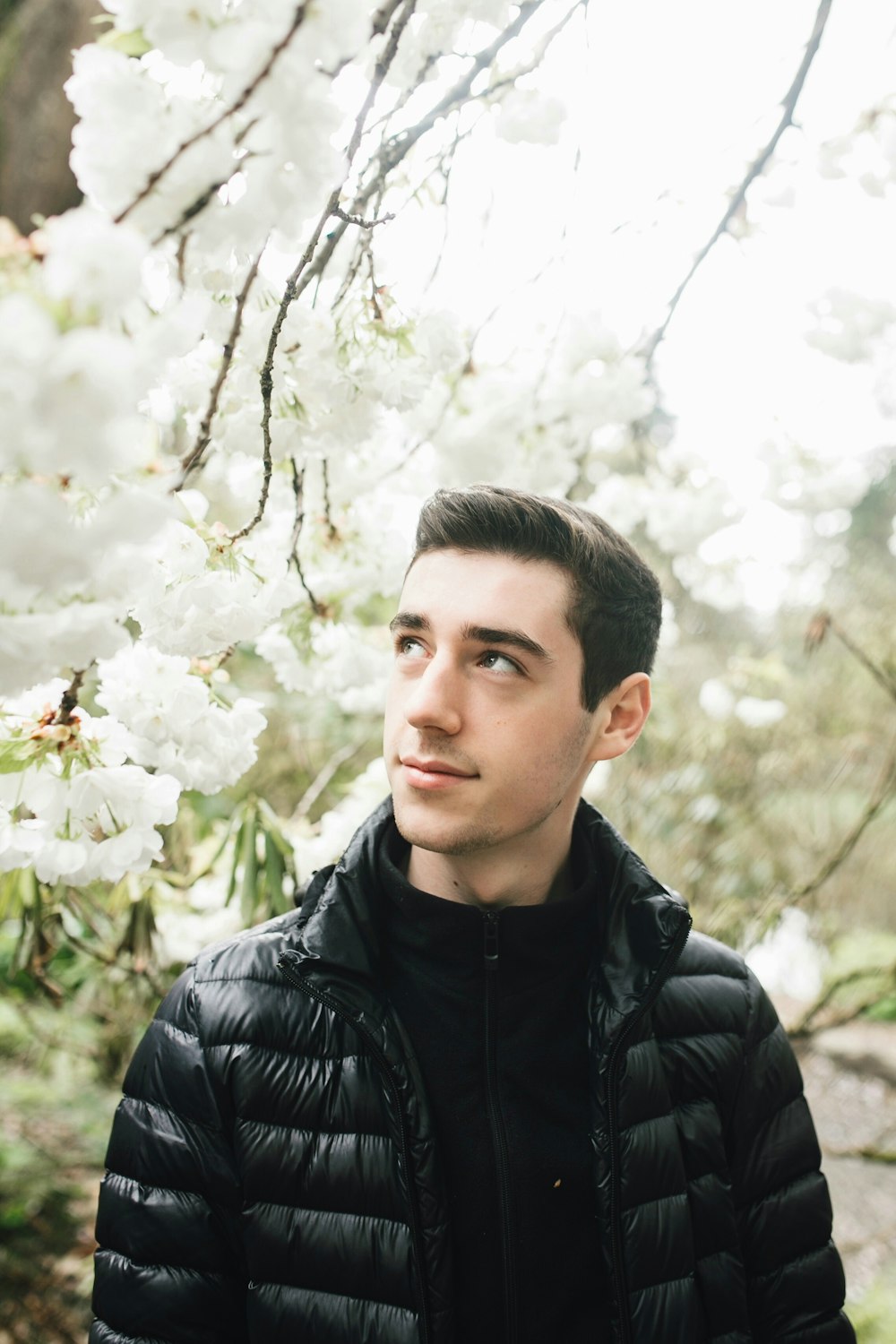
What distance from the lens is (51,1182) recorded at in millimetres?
3248

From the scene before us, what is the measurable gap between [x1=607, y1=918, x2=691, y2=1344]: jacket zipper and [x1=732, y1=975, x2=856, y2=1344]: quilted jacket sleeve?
9.2 inches

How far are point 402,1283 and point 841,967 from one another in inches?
216

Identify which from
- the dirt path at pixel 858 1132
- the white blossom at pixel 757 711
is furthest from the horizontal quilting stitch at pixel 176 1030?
the white blossom at pixel 757 711

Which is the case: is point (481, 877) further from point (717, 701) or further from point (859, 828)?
point (717, 701)

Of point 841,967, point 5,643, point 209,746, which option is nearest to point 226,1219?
point 209,746

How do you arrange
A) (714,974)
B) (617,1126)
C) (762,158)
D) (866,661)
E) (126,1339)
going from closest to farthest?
(126,1339), (617,1126), (714,974), (762,158), (866,661)

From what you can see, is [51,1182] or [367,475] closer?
[367,475]

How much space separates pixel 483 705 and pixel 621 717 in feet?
1.09

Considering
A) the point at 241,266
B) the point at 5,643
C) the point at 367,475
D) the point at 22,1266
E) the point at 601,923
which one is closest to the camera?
the point at 5,643

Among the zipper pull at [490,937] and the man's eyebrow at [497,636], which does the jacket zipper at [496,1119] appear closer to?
the zipper pull at [490,937]

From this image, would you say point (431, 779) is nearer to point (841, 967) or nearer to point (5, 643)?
point (5, 643)

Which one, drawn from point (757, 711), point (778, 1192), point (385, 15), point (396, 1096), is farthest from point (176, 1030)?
point (757, 711)

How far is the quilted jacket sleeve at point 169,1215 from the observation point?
1076mm

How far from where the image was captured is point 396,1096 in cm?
111
